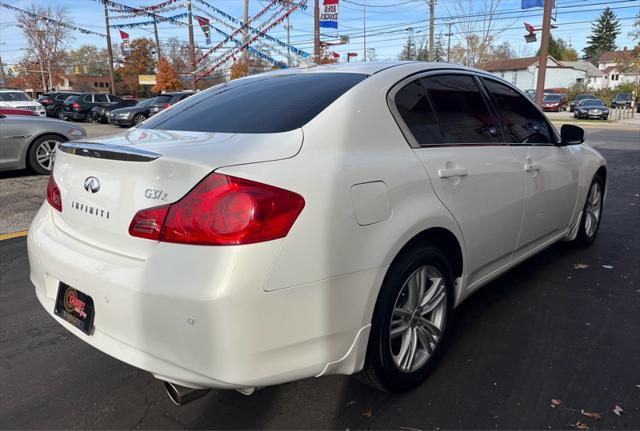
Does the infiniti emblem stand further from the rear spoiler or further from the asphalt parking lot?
the asphalt parking lot

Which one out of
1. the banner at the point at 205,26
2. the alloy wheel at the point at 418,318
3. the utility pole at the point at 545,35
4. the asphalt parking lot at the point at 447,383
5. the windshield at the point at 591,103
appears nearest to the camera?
the asphalt parking lot at the point at 447,383

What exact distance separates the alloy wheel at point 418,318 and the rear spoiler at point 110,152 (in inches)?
51.0

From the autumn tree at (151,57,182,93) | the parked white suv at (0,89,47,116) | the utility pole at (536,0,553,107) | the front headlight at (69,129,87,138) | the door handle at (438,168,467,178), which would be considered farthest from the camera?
the autumn tree at (151,57,182,93)

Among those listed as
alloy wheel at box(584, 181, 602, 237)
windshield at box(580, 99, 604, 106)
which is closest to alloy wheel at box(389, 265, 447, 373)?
alloy wheel at box(584, 181, 602, 237)

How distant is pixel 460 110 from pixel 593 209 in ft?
8.59

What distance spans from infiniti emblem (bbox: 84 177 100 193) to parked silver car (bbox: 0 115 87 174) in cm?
694

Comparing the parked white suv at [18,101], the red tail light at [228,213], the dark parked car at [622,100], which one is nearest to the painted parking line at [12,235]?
Result: the red tail light at [228,213]

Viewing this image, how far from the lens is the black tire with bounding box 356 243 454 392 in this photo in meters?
2.26

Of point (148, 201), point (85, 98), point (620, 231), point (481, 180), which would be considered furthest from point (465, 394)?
point (85, 98)

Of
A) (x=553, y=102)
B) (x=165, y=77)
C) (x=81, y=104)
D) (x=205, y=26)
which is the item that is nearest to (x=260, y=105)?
(x=81, y=104)

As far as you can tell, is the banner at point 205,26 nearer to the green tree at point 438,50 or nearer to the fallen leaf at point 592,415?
the green tree at point 438,50

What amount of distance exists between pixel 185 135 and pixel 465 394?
6.24ft

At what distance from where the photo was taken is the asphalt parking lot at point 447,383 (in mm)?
2363

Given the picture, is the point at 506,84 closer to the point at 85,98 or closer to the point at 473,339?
the point at 473,339
